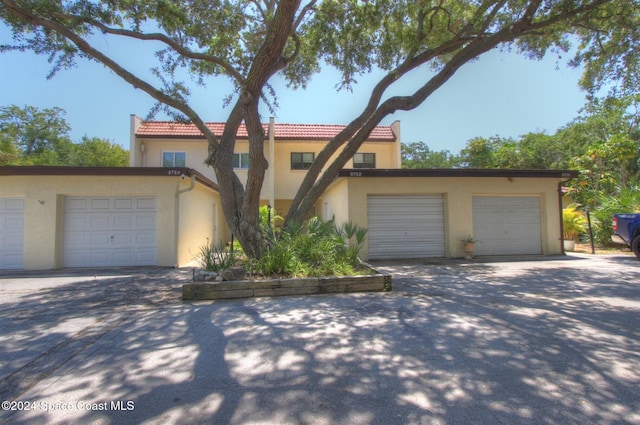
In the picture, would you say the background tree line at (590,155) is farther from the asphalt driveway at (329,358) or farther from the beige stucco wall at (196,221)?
the beige stucco wall at (196,221)

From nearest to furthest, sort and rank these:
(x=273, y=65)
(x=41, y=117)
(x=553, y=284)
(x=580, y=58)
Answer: (x=553, y=284), (x=273, y=65), (x=580, y=58), (x=41, y=117)

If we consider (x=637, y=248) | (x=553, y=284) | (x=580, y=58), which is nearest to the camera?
(x=553, y=284)

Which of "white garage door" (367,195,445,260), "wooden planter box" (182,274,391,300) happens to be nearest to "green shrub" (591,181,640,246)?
"white garage door" (367,195,445,260)

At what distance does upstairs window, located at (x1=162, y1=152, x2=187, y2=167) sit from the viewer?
17641 mm

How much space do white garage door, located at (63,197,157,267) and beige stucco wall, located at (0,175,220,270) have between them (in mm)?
243

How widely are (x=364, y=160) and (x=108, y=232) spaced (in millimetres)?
12383

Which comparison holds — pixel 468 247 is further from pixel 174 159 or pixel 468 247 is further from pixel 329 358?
pixel 174 159

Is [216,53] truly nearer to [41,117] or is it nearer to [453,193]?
[453,193]

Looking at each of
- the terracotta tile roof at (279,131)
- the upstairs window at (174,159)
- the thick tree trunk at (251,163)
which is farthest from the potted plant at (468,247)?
the upstairs window at (174,159)

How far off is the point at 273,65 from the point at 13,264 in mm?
10296

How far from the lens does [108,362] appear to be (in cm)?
374

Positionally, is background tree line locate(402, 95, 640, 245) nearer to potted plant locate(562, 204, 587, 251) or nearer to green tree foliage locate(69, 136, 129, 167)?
potted plant locate(562, 204, 587, 251)

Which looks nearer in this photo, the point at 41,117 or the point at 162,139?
the point at 162,139

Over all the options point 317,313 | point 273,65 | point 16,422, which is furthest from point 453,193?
point 16,422
